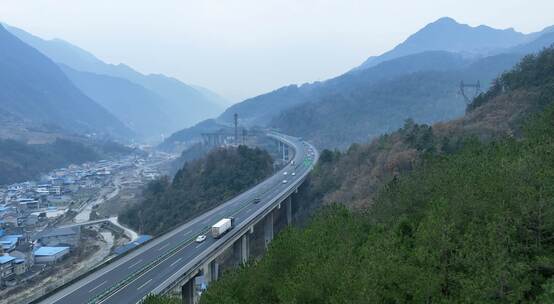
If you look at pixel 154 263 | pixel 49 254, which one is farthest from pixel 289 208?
pixel 154 263

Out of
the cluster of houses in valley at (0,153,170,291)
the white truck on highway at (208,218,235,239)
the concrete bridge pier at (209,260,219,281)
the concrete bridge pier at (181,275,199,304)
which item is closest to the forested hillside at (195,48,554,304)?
the concrete bridge pier at (181,275,199,304)

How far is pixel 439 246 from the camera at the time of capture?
1330cm

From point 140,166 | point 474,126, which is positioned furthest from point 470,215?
point 140,166

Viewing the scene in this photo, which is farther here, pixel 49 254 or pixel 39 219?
pixel 39 219

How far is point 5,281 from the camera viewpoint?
45.5 m

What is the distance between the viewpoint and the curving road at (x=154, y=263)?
22938 millimetres

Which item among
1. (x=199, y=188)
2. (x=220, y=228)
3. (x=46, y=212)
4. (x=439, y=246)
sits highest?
(x=439, y=246)

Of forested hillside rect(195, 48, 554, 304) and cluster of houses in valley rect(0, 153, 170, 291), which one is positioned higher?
forested hillside rect(195, 48, 554, 304)

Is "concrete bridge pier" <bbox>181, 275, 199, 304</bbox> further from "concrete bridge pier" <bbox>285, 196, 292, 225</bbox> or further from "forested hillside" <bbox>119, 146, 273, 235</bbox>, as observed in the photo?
"forested hillside" <bbox>119, 146, 273, 235</bbox>

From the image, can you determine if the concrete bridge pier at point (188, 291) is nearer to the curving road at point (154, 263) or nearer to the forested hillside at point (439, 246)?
the curving road at point (154, 263)

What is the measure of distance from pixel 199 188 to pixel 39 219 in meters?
28.7

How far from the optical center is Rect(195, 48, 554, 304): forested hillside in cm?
1166

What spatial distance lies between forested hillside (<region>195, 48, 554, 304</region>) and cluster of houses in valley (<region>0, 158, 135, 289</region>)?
39.3m

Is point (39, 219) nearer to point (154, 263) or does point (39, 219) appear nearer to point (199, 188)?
point (199, 188)
